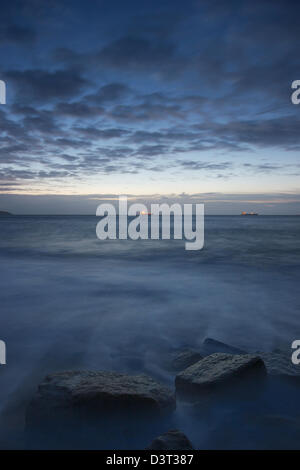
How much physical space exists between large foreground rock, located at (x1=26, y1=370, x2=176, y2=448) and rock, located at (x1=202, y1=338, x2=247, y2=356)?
5.06 ft

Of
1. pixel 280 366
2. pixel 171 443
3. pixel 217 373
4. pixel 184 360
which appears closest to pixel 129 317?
pixel 184 360

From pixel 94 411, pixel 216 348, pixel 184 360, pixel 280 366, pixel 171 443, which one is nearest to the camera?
pixel 171 443

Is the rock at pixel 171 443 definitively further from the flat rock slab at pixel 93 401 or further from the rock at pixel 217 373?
the rock at pixel 217 373

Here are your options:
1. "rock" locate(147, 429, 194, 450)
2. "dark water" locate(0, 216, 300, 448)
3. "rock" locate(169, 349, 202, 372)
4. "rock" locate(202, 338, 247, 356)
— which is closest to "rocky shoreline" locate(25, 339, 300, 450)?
"rock" locate(147, 429, 194, 450)

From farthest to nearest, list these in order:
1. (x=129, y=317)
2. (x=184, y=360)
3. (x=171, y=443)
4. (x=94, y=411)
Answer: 1. (x=129, y=317)
2. (x=184, y=360)
3. (x=94, y=411)
4. (x=171, y=443)

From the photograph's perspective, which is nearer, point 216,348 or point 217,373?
point 217,373

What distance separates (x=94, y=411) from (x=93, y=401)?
87 millimetres

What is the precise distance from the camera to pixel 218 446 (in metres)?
2.46

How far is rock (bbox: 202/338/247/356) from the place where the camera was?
4.07m

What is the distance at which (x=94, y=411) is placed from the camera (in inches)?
100

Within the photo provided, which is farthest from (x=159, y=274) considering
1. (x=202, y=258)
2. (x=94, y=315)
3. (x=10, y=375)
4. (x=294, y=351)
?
(x=10, y=375)

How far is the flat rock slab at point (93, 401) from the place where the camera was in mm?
2529

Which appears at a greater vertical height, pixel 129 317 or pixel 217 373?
pixel 217 373

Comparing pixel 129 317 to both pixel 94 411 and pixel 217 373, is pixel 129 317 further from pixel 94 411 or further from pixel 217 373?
pixel 94 411
